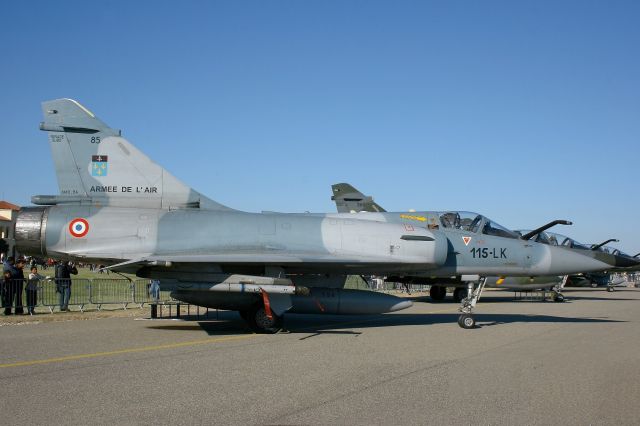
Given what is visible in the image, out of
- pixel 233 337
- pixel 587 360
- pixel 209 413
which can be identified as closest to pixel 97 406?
pixel 209 413

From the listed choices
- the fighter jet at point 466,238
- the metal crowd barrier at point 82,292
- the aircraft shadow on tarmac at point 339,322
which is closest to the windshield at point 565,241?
the fighter jet at point 466,238

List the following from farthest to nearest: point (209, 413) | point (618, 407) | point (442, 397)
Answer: point (442, 397), point (618, 407), point (209, 413)

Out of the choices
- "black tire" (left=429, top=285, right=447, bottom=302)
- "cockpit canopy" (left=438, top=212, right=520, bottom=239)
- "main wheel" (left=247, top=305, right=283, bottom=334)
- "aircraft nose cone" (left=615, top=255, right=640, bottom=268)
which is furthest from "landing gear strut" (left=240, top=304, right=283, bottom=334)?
"aircraft nose cone" (left=615, top=255, right=640, bottom=268)

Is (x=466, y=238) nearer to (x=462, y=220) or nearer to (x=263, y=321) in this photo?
(x=462, y=220)

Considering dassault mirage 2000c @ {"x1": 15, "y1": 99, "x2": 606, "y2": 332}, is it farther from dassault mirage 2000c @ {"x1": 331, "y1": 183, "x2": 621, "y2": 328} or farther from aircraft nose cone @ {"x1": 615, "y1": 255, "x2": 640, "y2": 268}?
aircraft nose cone @ {"x1": 615, "y1": 255, "x2": 640, "y2": 268}

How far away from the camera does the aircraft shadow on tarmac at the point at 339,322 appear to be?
12125mm

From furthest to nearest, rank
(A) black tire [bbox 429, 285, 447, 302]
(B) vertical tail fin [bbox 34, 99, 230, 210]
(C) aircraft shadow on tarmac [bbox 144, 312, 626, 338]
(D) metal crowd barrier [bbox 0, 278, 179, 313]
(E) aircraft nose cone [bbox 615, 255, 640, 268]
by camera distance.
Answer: (E) aircraft nose cone [bbox 615, 255, 640, 268] → (A) black tire [bbox 429, 285, 447, 302] → (D) metal crowd barrier [bbox 0, 278, 179, 313] → (B) vertical tail fin [bbox 34, 99, 230, 210] → (C) aircraft shadow on tarmac [bbox 144, 312, 626, 338]

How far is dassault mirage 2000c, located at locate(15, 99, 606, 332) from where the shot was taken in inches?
448

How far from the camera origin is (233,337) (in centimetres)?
1084

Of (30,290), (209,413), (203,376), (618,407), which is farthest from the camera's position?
(30,290)

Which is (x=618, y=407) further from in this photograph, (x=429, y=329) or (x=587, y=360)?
(x=429, y=329)

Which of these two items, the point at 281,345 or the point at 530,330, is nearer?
the point at 281,345

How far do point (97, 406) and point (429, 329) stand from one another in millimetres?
8244

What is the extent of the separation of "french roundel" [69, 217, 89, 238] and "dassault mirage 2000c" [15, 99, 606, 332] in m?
0.02
